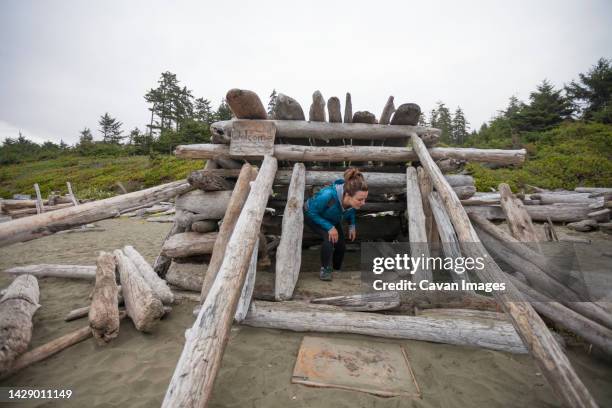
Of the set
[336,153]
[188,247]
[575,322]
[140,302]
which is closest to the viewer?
[575,322]

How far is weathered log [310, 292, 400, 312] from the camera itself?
119 inches

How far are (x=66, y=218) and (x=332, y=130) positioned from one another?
3.68m

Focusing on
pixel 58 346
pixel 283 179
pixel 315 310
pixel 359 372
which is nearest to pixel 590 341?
pixel 359 372

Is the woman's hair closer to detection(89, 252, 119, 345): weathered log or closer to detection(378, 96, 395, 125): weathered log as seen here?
detection(378, 96, 395, 125): weathered log

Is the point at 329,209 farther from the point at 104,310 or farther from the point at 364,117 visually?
the point at 104,310

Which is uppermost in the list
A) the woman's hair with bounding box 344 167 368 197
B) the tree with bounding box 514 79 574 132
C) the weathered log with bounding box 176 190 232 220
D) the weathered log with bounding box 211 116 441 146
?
the tree with bounding box 514 79 574 132

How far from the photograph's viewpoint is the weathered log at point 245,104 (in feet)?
12.8

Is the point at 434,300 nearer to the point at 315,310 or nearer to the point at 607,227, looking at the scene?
the point at 315,310

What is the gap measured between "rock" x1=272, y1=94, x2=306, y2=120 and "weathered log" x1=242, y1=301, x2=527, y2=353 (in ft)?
10.1

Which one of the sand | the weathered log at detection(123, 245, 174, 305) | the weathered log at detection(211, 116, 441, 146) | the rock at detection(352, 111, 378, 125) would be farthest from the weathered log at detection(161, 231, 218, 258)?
the rock at detection(352, 111, 378, 125)

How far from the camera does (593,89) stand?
23.4 m

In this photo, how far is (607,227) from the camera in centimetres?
705

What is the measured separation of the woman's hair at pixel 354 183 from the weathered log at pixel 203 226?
247 cm

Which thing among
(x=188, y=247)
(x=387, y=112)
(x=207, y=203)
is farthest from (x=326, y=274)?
(x=387, y=112)
